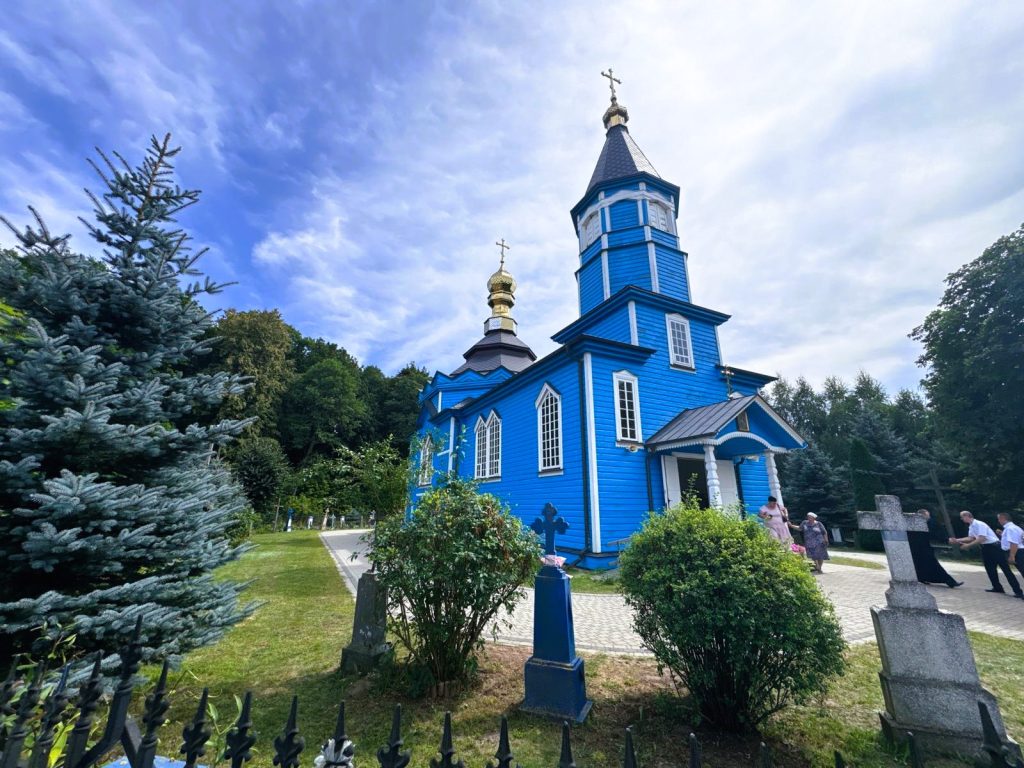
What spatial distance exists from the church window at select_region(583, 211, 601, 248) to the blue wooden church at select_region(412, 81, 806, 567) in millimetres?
72

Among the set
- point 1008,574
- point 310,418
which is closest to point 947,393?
point 1008,574

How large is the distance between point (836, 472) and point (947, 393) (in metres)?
8.53

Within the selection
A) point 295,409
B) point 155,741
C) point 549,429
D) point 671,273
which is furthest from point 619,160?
point 295,409

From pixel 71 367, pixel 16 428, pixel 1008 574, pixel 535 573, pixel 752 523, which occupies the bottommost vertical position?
pixel 1008 574

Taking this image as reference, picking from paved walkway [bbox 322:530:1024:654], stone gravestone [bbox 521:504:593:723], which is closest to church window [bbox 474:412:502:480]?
paved walkway [bbox 322:530:1024:654]

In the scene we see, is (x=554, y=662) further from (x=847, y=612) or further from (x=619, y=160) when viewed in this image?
(x=619, y=160)

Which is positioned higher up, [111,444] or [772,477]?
[772,477]

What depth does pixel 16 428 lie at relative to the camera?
314 cm

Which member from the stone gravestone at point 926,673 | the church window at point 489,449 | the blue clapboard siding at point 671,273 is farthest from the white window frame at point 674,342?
the stone gravestone at point 926,673

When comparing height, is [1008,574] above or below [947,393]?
below

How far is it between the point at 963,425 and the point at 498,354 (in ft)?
65.6

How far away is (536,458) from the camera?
43.1 feet

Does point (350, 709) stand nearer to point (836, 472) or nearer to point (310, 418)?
point (836, 472)

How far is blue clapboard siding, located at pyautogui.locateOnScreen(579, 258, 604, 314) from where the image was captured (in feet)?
50.3
